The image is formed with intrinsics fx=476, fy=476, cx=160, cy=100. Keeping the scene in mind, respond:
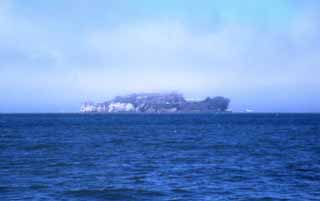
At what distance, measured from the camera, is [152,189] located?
23.0 metres

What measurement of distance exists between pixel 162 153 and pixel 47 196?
21615 mm

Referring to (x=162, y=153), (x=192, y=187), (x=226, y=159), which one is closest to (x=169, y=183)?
(x=192, y=187)

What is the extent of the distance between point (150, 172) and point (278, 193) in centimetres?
910

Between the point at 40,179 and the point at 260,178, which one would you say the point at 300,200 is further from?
the point at 40,179

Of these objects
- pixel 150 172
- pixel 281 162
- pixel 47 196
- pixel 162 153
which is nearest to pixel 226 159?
pixel 281 162

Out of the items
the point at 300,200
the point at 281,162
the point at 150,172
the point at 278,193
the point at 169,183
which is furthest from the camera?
the point at 281,162

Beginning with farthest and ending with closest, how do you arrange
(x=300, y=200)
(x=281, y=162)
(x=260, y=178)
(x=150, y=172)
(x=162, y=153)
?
1. (x=162, y=153)
2. (x=281, y=162)
3. (x=150, y=172)
4. (x=260, y=178)
5. (x=300, y=200)

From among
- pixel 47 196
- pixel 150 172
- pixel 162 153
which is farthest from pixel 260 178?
pixel 162 153

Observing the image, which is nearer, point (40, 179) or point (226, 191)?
point (226, 191)

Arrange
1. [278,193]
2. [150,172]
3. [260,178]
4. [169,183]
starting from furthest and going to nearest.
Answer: [150,172]
[260,178]
[169,183]
[278,193]

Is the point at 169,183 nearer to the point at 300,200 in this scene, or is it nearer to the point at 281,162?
the point at 300,200

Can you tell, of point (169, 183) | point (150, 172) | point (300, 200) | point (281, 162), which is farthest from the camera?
point (281, 162)

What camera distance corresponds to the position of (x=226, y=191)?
74.9 ft

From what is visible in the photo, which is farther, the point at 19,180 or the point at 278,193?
the point at 19,180
